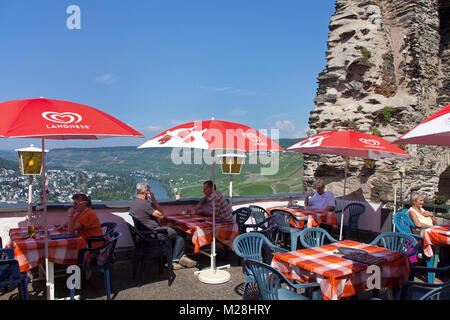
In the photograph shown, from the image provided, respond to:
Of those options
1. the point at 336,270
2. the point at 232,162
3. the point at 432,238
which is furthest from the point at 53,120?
the point at 432,238

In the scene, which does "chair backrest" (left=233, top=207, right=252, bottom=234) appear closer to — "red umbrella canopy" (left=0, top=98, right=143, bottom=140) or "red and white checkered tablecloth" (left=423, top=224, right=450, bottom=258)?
"red and white checkered tablecloth" (left=423, top=224, right=450, bottom=258)

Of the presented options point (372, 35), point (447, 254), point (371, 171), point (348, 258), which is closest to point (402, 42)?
point (372, 35)

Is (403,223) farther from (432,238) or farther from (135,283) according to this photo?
(135,283)

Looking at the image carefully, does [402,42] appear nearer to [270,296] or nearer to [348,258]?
[348,258]

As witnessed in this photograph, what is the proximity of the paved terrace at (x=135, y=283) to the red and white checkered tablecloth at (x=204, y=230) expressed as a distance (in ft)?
1.72

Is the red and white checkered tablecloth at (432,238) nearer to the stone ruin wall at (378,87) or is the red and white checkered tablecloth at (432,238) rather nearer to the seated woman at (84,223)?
the stone ruin wall at (378,87)

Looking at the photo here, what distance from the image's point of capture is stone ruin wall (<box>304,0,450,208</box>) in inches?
380


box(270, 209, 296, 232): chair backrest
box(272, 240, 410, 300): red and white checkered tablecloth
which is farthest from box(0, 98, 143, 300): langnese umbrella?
box(270, 209, 296, 232): chair backrest

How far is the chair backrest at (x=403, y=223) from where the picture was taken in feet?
19.9

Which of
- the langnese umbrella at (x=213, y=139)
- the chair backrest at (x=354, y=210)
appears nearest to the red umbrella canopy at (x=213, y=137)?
the langnese umbrella at (x=213, y=139)

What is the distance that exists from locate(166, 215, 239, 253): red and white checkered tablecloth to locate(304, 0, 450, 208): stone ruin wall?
5.17 metres

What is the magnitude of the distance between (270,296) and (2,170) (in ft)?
23.0

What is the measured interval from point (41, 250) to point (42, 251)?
17 mm
